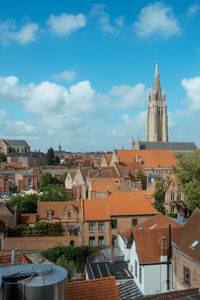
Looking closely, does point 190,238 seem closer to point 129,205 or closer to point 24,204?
point 129,205

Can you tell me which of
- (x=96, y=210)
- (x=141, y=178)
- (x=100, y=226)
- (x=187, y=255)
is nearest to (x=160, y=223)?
(x=187, y=255)

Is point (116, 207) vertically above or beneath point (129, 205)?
beneath

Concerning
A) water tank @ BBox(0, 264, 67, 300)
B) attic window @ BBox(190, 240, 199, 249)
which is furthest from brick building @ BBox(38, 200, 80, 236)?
water tank @ BBox(0, 264, 67, 300)

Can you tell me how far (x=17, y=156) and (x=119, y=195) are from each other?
109107 millimetres

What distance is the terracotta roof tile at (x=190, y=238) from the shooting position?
16.0 metres

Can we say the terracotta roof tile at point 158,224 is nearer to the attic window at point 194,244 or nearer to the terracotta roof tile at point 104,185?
the attic window at point 194,244

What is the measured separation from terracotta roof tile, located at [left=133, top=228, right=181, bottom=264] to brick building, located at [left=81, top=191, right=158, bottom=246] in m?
11.7

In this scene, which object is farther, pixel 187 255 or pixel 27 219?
pixel 27 219

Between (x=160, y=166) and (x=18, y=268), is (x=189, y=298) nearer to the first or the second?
(x=18, y=268)

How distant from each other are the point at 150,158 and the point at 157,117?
4699 cm

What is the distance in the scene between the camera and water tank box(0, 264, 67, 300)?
4.58 metres

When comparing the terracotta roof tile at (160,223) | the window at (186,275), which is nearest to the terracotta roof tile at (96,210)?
the terracotta roof tile at (160,223)

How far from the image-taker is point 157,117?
11694 centimetres

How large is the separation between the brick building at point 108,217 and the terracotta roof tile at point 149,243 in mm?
11704
